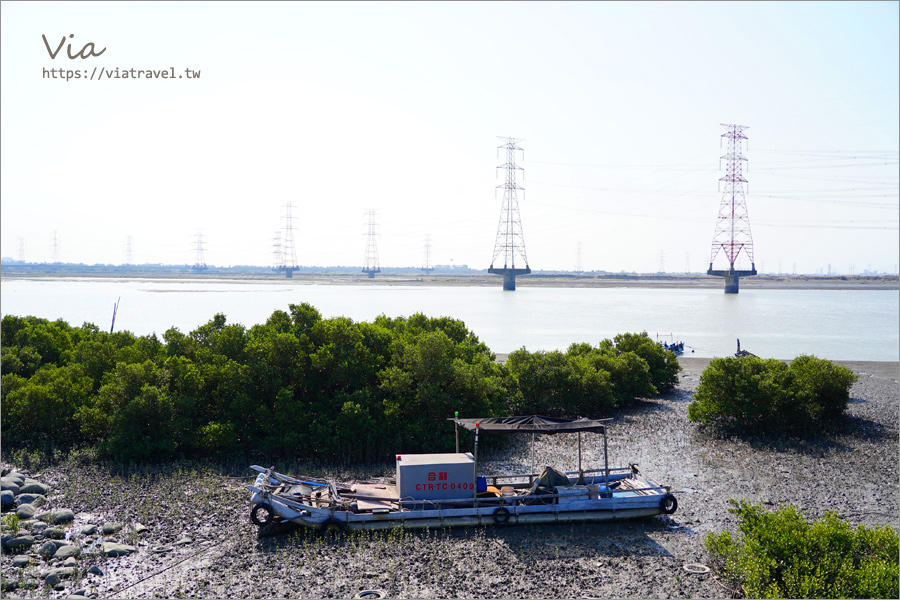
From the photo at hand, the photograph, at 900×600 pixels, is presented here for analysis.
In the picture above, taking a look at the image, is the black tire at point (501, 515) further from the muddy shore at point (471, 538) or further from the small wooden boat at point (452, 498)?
the muddy shore at point (471, 538)

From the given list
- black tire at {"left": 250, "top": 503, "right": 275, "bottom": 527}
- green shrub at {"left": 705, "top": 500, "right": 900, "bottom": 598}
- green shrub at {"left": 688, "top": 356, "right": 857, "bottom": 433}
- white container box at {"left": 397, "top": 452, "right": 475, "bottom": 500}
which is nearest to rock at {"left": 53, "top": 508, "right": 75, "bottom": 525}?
black tire at {"left": 250, "top": 503, "right": 275, "bottom": 527}

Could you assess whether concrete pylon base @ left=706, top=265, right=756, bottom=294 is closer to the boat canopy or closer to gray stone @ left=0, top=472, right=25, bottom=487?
the boat canopy

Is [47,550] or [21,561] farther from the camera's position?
[47,550]

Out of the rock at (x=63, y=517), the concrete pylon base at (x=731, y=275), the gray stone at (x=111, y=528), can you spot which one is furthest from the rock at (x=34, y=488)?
the concrete pylon base at (x=731, y=275)

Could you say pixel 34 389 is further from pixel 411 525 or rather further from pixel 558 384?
pixel 558 384

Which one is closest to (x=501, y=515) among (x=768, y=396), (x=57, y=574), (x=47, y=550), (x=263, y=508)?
(x=263, y=508)

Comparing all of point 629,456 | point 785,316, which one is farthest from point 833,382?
point 785,316

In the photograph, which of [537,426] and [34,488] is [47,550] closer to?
[34,488]
